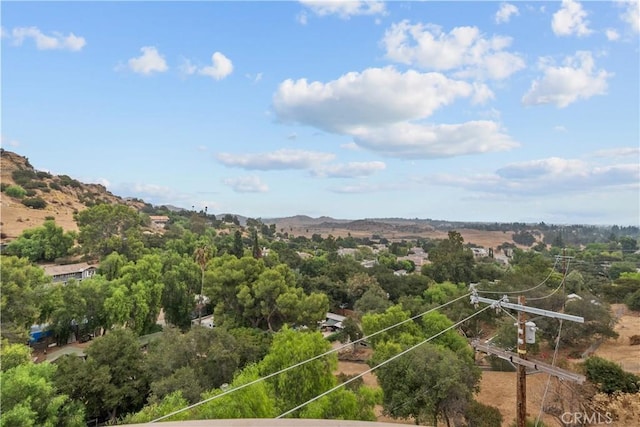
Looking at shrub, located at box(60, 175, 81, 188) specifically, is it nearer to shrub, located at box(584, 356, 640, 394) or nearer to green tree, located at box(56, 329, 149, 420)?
green tree, located at box(56, 329, 149, 420)

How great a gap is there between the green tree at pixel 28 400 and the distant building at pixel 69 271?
21.5 meters

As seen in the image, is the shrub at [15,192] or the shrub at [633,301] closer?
the shrub at [633,301]

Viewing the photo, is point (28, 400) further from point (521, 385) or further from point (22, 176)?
point (22, 176)

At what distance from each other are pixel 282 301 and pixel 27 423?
1115 cm

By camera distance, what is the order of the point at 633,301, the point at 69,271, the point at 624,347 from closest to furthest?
the point at 624,347 < the point at 633,301 < the point at 69,271

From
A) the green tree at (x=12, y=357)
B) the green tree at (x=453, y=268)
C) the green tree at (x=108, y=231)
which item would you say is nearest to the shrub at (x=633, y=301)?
the green tree at (x=453, y=268)

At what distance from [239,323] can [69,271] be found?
18.5 metres

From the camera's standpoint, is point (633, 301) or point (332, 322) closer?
point (332, 322)

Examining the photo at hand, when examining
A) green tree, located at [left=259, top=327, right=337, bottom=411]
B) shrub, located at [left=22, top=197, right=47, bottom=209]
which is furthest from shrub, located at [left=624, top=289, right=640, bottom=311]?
shrub, located at [left=22, top=197, right=47, bottom=209]

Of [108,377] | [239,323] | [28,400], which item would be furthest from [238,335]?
[28,400]

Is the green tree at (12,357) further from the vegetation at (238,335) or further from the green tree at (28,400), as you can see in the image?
the green tree at (28,400)

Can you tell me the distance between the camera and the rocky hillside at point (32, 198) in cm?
4158

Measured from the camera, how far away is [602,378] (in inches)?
498

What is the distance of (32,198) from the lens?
161ft
